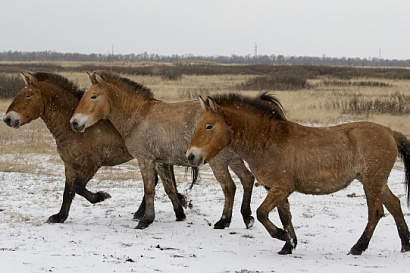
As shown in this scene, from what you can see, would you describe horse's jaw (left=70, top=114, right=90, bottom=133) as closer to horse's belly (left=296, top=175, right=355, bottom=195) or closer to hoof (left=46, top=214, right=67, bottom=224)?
hoof (left=46, top=214, right=67, bottom=224)

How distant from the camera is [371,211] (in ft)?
19.8

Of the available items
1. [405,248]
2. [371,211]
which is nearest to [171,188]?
[371,211]

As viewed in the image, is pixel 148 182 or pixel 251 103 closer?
pixel 251 103

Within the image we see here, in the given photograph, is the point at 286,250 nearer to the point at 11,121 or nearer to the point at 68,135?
the point at 68,135

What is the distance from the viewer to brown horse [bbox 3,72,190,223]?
7.58 meters

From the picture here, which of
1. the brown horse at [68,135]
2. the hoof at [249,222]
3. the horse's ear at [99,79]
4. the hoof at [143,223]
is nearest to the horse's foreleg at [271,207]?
the hoof at [249,222]

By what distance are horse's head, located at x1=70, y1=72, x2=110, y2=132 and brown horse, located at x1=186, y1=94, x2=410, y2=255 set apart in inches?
76.3

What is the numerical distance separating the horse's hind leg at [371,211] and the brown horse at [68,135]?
9.68 ft

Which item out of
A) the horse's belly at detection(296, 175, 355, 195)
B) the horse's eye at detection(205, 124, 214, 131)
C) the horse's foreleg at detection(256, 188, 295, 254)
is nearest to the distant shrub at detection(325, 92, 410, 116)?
the horse's belly at detection(296, 175, 355, 195)

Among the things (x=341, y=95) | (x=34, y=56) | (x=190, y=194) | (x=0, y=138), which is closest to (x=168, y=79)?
(x=341, y=95)

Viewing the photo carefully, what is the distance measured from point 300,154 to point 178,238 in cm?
191

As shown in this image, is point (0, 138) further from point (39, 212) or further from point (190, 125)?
point (190, 125)

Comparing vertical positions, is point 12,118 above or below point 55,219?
above

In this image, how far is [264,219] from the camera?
582cm
